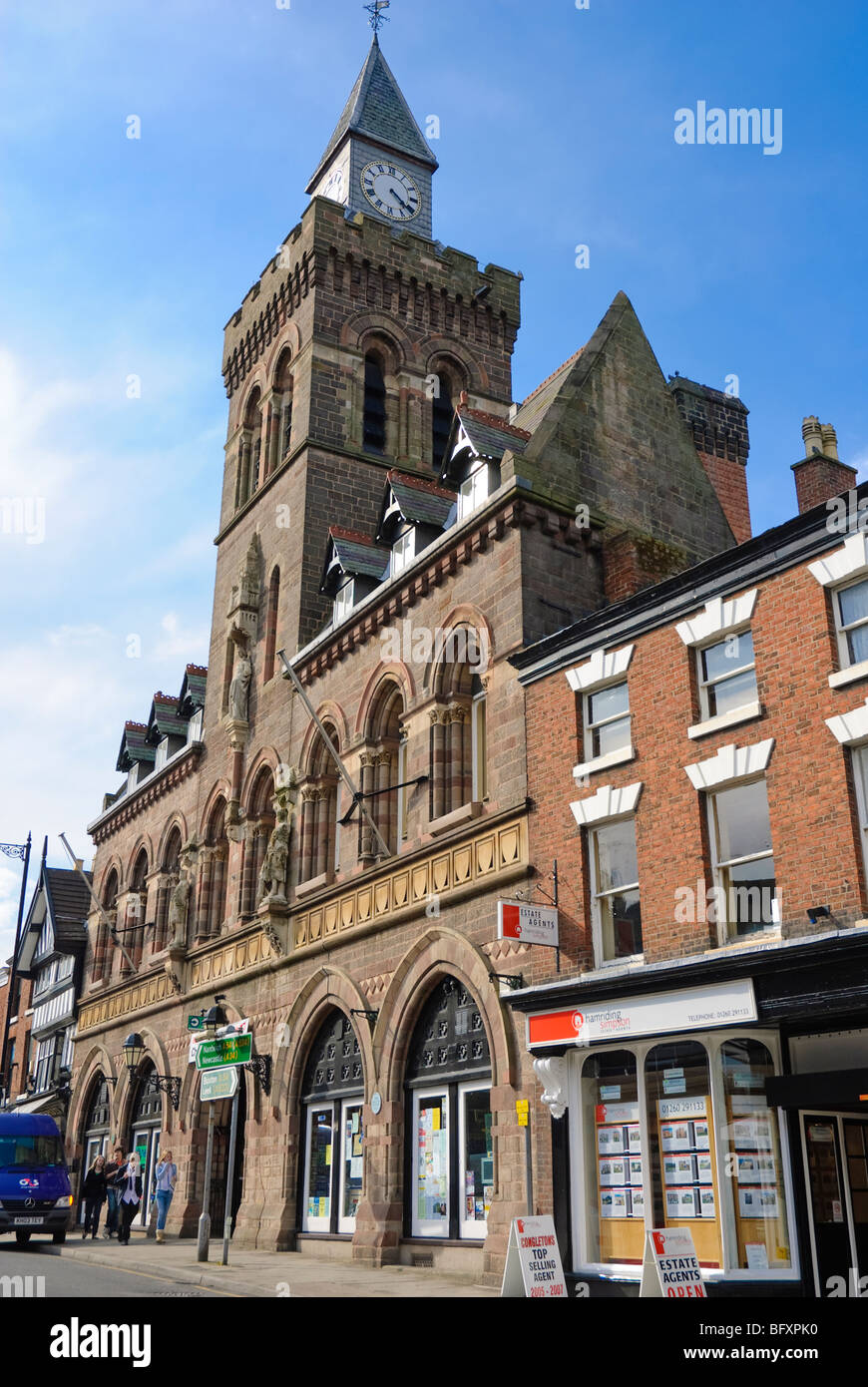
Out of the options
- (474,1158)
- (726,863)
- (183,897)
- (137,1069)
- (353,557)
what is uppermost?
(353,557)

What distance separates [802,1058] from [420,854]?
7577mm

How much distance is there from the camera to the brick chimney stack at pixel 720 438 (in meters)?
27.4

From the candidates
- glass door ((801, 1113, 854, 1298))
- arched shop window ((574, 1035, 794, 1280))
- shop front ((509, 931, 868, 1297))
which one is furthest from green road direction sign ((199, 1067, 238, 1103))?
glass door ((801, 1113, 854, 1298))

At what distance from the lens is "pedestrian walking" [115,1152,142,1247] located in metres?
25.2

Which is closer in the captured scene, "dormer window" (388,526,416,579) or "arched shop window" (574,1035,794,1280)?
"arched shop window" (574,1035,794,1280)

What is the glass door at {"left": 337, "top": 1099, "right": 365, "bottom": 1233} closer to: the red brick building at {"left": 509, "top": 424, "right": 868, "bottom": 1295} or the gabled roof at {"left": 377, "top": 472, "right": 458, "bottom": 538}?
the red brick building at {"left": 509, "top": 424, "right": 868, "bottom": 1295}

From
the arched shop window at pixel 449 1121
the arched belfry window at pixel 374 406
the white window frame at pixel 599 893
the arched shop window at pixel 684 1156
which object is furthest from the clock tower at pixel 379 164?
the arched shop window at pixel 684 1156

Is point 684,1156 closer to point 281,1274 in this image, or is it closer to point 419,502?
point 281,1274

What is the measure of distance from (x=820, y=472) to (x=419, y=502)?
813 cm

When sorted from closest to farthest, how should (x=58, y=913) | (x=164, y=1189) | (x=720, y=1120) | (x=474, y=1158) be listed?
(x=720, y=1120) < (x=474, y=1158) < (x=164, y=1189) < (x=58, y=913)

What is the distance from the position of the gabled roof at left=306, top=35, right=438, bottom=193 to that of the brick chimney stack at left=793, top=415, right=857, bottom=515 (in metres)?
21.9

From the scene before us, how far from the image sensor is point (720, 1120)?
13969 mm

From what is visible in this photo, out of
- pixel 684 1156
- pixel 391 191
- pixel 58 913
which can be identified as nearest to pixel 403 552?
pixel 684 1156

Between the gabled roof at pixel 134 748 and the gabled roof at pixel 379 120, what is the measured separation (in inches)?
731
